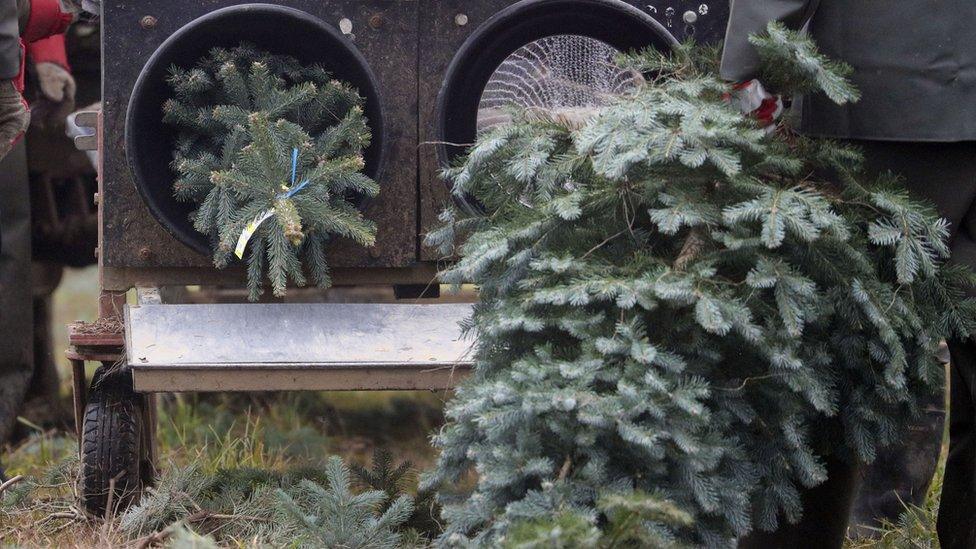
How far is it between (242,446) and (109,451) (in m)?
1.11

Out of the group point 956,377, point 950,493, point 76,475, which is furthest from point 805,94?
point 76,475

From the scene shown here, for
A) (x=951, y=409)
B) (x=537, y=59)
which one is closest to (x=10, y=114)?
(x=537, y=59)

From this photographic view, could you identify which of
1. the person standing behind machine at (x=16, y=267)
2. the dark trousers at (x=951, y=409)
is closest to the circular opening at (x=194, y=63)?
the dark trousers at (x=951, y=409)

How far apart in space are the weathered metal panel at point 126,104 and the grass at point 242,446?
1.80 ft

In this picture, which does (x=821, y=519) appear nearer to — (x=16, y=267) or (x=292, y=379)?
(x=292, y=379)

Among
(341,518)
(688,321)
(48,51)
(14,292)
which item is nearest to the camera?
(688,321)

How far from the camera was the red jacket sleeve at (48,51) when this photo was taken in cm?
415

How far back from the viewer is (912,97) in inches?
94.3

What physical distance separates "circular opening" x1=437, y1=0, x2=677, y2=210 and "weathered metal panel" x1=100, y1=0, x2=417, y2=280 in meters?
A: 0.14

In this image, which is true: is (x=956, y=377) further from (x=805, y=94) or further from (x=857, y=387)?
(x=805, y=94)

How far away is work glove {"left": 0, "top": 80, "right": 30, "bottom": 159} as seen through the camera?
308cm

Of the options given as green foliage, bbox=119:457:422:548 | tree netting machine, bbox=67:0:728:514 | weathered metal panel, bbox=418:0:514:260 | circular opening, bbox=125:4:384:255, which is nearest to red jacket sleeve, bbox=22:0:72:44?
tree netting machine, bbox=67:0:728:514

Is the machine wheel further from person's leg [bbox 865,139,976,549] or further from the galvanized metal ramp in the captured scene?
person's leg [bbox 865,139,976,549]

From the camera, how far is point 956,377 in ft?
8.73
